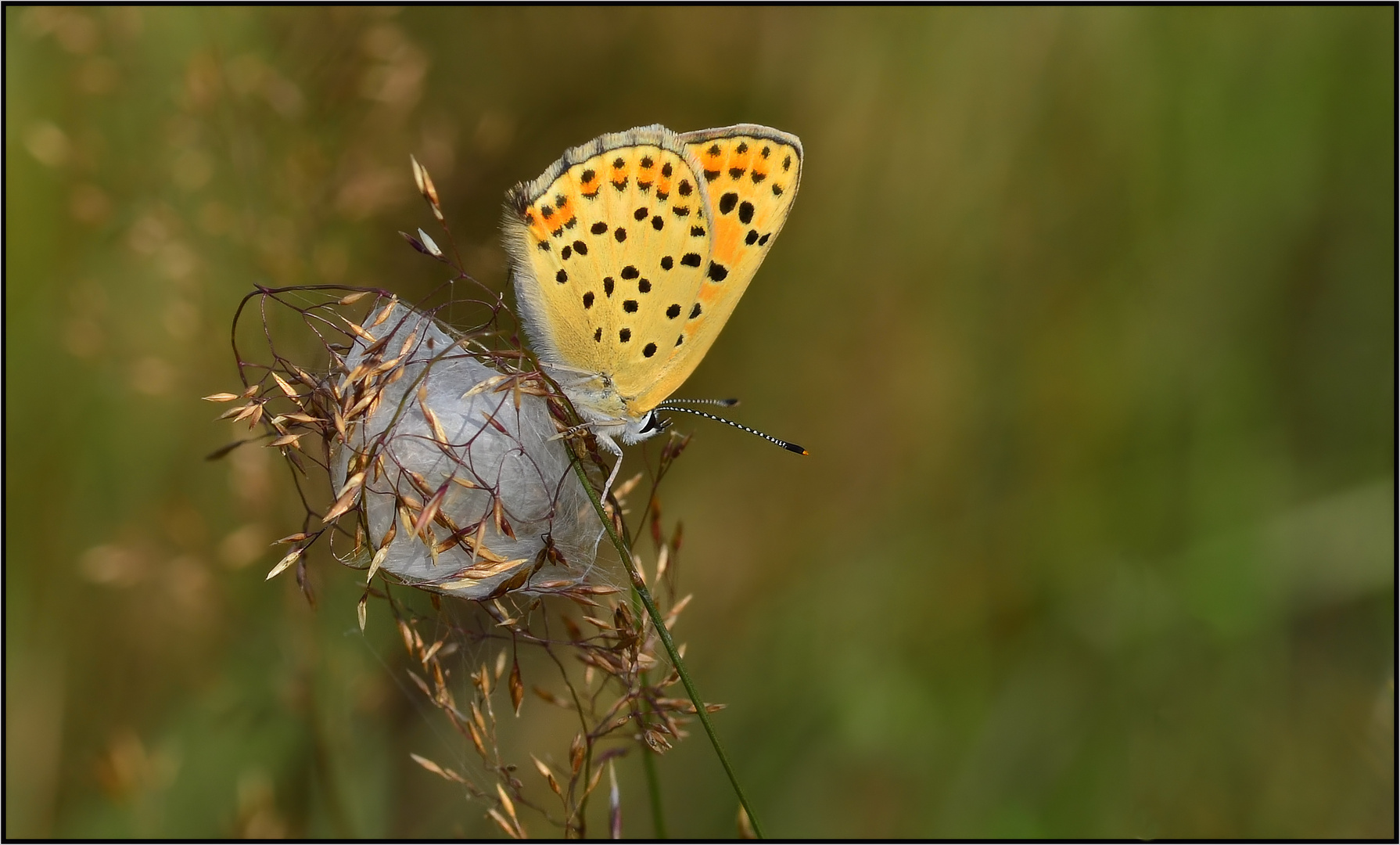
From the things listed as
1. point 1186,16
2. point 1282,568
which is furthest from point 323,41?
point 1282,568

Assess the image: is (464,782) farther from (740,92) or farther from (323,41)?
(740,92)

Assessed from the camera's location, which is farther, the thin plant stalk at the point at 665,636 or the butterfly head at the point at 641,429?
the butterfly head at the point at 641,429

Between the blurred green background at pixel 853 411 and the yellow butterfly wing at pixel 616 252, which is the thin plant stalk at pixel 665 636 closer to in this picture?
the yellow butterfly wing at pixel 616 252

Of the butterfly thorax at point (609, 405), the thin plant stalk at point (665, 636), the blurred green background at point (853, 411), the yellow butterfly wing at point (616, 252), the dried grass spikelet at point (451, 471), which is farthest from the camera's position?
the blurred green background at point (853, 411)

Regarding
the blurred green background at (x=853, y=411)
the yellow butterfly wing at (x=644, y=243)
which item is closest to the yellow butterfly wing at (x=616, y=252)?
the yellow butterfly wing at (x=644, y=243)

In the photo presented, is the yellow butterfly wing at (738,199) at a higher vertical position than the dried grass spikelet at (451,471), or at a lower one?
higher

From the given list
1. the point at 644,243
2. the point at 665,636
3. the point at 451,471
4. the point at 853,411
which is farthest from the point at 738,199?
the point at 853,411

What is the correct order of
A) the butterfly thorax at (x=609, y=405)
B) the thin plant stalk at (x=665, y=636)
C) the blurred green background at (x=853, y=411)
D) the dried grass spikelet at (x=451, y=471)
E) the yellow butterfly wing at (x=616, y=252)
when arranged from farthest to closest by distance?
the blurred green background at (x=853, y=411)
the butterfly thorax at (x=609, y=405)
the yellow butterfly wing at (x=616, y=252)
the dried grass spikelet at (x=451, y=471)
the thin plant stalk at (x=665, y=636)

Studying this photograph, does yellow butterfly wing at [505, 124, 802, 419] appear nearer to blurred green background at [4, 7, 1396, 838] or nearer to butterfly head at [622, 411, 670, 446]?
butterfly head at [622, 411, 670, 446]

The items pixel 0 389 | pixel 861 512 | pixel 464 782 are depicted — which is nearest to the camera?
pixel 464 782
